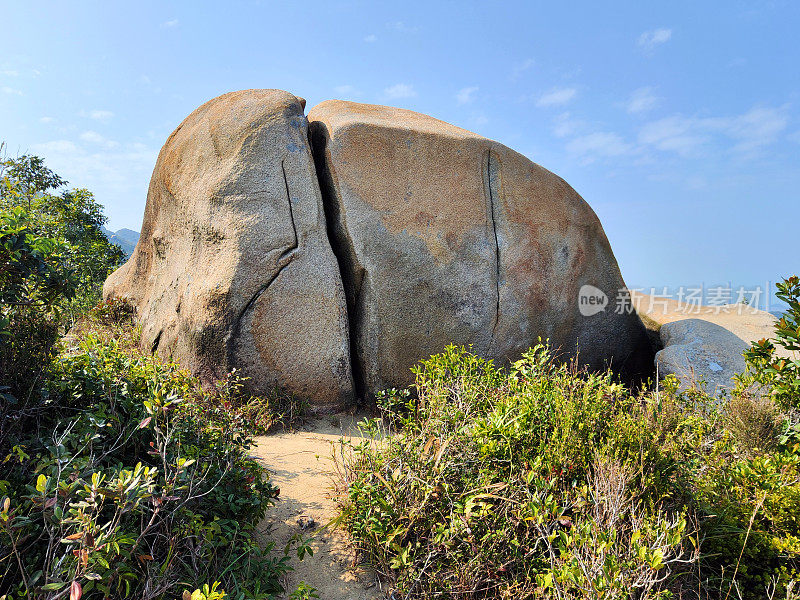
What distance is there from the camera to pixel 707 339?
6.80 meters

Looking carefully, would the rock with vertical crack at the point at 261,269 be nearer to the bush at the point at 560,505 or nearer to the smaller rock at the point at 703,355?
the bush at the point at 560,505

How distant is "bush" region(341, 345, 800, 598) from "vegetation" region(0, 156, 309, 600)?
0.72 metres

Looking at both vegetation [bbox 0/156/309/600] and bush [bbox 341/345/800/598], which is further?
bush [bbox 341/345/800/598]

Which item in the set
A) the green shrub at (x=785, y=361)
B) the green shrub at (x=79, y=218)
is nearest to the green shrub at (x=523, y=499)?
the green shrub at (x=785, y=361)

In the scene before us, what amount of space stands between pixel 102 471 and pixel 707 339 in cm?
694

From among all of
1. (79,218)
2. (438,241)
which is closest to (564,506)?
(438,241)

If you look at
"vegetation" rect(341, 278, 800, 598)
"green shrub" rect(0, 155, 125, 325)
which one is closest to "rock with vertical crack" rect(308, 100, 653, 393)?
"vegetation" rect(341, 278, 800, 598)

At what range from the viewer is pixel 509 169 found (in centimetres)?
664

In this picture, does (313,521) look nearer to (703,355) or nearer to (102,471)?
(102,471)

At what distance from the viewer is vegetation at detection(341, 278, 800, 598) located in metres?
2.62

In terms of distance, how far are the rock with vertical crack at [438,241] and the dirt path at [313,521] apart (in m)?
1.67

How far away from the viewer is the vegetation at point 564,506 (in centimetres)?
262

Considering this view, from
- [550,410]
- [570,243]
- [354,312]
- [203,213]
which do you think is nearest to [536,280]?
[570,243]

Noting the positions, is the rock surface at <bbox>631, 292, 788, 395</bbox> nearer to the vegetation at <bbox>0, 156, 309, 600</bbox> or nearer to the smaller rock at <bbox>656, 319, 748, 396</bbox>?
the smaller rock at <bbox>656, 319, 748, 396</bbox>
